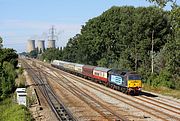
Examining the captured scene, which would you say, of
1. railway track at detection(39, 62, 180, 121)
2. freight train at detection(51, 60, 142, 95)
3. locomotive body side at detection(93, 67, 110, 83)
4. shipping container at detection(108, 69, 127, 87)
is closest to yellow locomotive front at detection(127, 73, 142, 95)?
freight train at detection(51, 60, 142, 95)

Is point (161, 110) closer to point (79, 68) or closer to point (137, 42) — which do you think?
point (137, 42)

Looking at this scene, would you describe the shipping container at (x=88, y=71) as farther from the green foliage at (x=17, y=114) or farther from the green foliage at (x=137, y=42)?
the green foliage at (x=17, y=114)

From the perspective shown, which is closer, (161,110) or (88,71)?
(161,110)

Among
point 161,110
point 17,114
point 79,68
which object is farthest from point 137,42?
point 17,114

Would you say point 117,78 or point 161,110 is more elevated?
point 117,78

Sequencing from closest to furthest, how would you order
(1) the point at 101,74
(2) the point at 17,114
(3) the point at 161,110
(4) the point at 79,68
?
(2) the point at 17,114
(3) the point at 161,110
(1) the point at 101,74
(4) the point at 79,68

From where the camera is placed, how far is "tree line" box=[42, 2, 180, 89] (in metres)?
60.1

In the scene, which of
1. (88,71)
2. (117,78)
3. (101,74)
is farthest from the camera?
(88,71)

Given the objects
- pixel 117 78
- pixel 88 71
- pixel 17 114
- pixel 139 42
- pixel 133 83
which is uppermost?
pixel 139 42

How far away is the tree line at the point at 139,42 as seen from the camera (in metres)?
60.1

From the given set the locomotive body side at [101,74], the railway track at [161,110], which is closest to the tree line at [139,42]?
the railway track at [161,110]

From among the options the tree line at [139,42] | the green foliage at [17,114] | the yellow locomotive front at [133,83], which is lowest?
the green foliage at [17,114]

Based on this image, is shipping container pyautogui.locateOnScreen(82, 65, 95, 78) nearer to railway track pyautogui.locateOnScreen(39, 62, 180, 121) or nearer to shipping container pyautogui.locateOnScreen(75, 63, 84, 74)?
shipping container pyautogui.locateOnScreen(75, 63, 84, 74)

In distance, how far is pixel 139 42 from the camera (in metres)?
76.2
